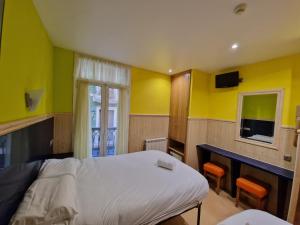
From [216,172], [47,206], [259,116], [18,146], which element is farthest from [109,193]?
[259,116]

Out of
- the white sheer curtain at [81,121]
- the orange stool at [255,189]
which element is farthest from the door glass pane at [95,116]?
the orange stool at [255,189]

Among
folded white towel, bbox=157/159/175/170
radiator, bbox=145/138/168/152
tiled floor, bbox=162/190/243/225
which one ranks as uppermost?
folded white towel, bbox=157/159/175/170

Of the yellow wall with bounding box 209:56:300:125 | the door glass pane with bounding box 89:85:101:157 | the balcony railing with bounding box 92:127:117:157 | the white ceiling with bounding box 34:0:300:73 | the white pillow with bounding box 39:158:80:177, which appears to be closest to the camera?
the white ceiling with bounding box 34:0:300:73

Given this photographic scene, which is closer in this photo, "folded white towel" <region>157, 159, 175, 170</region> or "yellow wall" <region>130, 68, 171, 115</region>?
"folded white towel" <region>157, 159, 175, 170</region>

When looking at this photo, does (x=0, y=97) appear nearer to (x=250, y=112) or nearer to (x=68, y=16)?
(x=68, y=16)

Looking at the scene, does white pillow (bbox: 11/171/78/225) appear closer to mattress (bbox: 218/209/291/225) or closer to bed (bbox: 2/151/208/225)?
bed (bbox: 2/151/208/225)

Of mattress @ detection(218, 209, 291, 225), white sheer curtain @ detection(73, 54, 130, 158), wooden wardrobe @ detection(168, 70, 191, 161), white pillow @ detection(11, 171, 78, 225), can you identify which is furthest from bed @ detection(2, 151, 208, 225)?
wooden wardrobe @ detection(168, 70, 191, 161)

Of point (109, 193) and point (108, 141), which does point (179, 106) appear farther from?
point (109, 193)

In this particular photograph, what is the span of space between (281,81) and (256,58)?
0.55 meters

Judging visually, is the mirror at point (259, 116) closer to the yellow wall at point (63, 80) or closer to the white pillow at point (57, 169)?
the white pillow at point (57, 169)

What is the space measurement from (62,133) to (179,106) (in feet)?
8.55

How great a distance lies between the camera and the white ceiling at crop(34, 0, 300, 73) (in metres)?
1.35

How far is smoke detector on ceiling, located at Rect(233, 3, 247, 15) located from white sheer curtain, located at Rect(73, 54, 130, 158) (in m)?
2.23

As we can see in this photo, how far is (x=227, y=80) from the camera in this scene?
121 inches
